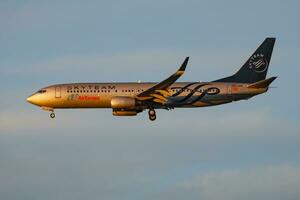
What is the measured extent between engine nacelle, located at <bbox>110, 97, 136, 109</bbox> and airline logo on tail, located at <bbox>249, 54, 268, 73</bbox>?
39.0ft

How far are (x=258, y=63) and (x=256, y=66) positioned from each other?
0.39m

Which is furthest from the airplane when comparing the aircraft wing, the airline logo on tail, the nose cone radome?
the airline logo on tail

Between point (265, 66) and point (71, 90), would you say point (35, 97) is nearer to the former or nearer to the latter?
point (71, 90)

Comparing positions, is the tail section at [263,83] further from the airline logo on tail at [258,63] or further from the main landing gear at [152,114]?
the main landing gear at [152,114]

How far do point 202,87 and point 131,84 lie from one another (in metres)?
6.18

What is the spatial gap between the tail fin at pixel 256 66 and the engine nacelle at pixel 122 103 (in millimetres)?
9000

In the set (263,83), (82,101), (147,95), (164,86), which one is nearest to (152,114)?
(147,95)

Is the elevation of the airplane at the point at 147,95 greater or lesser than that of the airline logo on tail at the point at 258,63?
lesser

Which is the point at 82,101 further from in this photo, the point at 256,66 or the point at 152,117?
the point at 256,66

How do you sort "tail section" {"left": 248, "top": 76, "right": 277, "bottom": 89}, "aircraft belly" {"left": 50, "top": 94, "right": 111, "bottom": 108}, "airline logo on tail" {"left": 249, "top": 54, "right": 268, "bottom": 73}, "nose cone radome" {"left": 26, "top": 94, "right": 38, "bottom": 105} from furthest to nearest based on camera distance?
1. "airline logo on tail" {"left": 249, "top": 54, "right": 268, "bottom": 73}
2. "nose cone radome" {"left": 26, "top": 94, "right": 38, "bottom": 105}
3. "aircraft belly" {"left": 50, "top": 94, "right": 111, "bottom": 108}
4. "tail section" {"left": 248, "top": 76, "right": 277, "bottom": 89}

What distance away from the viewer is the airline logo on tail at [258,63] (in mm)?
80625

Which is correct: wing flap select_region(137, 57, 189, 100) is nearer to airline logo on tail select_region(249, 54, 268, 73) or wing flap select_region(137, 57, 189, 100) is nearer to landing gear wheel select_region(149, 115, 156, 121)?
landing gear wheel select_region(149, 115, 156, 121)

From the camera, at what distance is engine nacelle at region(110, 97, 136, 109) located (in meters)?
75.8

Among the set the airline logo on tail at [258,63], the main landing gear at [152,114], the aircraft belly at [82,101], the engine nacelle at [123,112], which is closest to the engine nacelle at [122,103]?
the engine nacelle at [123,112]
